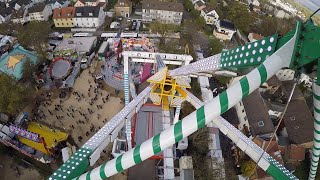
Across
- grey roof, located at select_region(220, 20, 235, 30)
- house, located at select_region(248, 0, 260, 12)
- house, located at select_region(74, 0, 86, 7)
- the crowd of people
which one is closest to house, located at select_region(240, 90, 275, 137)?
the crowd of people

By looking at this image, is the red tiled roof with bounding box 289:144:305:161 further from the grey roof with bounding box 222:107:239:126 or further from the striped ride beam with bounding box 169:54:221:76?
the striped ride beam with bounding box 169:54:221:76

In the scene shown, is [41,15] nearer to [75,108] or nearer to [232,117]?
[75,108]

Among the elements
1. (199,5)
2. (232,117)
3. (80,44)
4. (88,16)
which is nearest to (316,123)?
(232,117)

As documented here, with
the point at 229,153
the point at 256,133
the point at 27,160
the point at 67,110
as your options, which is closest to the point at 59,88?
the point at 67,110

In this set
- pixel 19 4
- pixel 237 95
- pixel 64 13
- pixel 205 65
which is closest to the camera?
pixel 237 95

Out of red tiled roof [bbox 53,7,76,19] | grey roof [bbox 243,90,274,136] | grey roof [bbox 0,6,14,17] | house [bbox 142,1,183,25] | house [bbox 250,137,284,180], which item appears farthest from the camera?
grey roof [bbox 0,6,14,17]

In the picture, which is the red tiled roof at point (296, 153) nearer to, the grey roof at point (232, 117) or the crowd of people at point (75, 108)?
the grey roof at point (232, 117)
